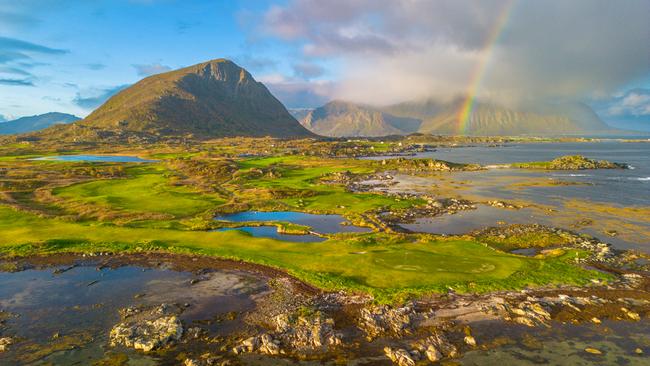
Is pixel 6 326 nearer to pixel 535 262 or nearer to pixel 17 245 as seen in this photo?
pixel 17 245

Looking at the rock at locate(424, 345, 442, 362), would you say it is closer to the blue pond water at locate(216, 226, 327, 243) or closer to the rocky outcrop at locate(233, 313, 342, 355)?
the rocky outcrop at locate(233, 313, 342, 355)

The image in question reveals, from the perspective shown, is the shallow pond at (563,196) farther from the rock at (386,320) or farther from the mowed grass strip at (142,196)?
the mowed grass strip at (142,196)

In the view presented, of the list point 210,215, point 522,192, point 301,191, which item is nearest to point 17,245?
point 210,215

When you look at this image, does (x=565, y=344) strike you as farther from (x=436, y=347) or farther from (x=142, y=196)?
(x=142, y=196)

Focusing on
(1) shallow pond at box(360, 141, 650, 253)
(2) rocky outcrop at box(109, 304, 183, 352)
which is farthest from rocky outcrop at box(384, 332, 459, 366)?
(1) shallow pond at box(360, 141, 650, 253)

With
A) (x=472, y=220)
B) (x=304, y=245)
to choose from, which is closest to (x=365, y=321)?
(x=304, y=245)
